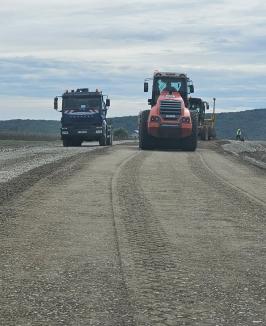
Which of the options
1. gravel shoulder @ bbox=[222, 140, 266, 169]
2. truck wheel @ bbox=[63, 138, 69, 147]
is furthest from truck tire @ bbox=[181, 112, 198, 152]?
truck wheel @ bbox=[63, 138, 69, 147]

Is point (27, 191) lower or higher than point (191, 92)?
lower

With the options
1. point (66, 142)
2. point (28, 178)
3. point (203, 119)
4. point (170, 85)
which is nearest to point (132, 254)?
point (28, 178)

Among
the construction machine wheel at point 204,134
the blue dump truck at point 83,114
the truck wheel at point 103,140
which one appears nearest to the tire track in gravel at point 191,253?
the blue dump truck at point 83,114

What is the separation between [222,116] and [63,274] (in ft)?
599

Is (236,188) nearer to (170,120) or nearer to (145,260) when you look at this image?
(145,260)

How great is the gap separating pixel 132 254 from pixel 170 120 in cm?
2746

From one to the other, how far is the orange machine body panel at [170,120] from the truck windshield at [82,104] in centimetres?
611

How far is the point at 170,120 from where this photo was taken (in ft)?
117

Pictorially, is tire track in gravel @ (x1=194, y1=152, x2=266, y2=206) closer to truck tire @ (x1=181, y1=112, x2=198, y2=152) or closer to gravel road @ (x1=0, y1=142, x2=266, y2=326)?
gravel road @ (x1=0, y1=142, x2=266, y2=326)

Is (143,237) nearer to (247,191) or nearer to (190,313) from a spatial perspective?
(190,313)

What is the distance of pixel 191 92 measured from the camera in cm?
3759

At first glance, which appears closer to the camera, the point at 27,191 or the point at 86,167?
the point at 27,191

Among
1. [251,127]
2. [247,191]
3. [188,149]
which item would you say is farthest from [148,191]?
[251,127]

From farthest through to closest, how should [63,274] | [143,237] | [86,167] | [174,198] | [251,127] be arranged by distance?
[251,127] → [86,167] → [174,198] → [143,237] → [63,274]
